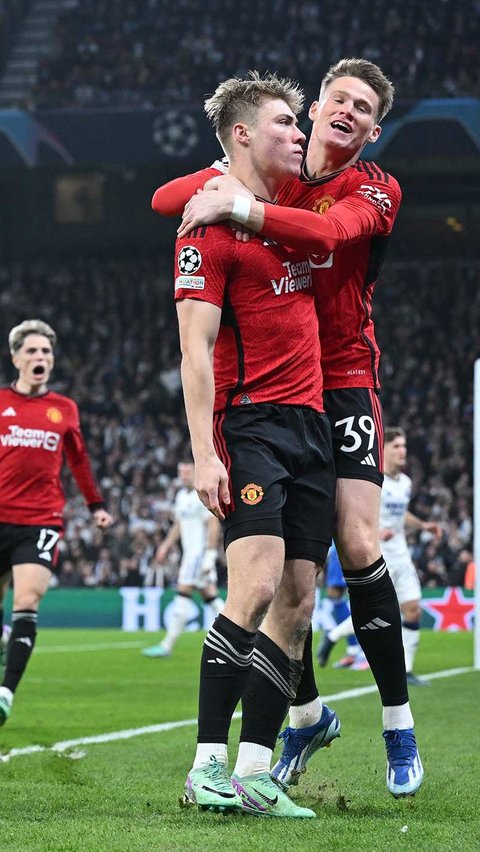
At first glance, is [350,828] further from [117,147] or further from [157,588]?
[117,147]

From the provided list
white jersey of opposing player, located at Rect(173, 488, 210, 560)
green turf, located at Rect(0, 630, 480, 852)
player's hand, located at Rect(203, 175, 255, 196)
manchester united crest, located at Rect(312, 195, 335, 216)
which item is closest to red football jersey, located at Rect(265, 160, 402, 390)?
manchester united crest, located at Rect(312, 195, 335, 216)

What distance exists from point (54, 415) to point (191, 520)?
8.34 meters

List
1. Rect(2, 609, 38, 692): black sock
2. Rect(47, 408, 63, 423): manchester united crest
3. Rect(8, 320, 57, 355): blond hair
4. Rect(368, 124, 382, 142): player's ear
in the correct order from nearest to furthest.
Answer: Rect(368, 124, 382, 142): player's ear < Rect(2, 609, 38, 692): black sock < Rect(8, 320, 57, 355): blond hair < Rect(47, 408, 63, 423): manchester united crest

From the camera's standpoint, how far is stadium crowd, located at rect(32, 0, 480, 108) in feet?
87.0

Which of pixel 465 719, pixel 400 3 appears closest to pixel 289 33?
pixel 400 3

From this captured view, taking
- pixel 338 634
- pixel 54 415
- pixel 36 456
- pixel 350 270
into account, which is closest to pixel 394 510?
pixel 338 634

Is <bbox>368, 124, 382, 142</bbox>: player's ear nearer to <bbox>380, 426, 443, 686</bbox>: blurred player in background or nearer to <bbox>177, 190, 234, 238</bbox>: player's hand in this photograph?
<bbox>177, 190, 234, 238</bbox>: player's hand

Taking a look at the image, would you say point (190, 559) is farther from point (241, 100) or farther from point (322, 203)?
point (241, 100)

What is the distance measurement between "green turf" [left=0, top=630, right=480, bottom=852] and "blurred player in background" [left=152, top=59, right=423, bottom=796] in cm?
39

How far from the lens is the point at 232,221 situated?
4.21m

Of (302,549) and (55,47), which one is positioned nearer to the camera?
(302,549)

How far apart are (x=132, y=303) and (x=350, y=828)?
1113 inches

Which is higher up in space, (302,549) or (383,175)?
(383,175)

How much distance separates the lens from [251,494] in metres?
4.09
